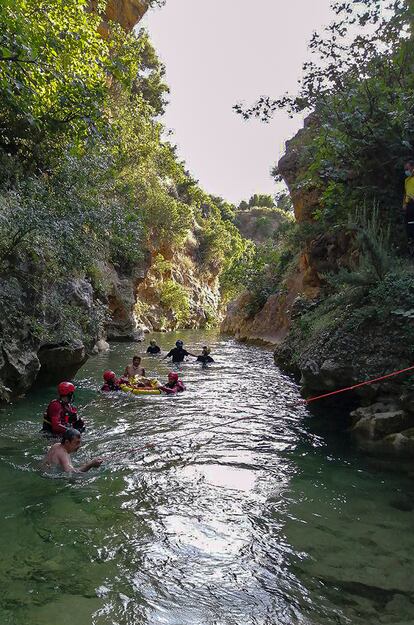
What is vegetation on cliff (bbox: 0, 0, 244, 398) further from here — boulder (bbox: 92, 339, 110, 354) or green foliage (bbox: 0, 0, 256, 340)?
boulder (bbox: 92, 339, 110, 354)

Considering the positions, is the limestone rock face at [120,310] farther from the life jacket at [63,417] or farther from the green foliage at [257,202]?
the green foliage at [257,202]

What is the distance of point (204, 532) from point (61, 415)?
3643 mm

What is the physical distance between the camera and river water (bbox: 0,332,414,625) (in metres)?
3.28

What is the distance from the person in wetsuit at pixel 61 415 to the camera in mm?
7051

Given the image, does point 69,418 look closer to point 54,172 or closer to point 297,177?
point 54,172

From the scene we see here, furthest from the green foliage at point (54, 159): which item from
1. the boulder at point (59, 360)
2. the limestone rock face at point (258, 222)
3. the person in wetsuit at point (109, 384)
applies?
the limestone rock face at point (258, 222)

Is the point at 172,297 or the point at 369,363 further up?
the point at 172,297

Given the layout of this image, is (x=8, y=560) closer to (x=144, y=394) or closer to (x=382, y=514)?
(x=382, y=514)

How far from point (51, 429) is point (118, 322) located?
20.8 m

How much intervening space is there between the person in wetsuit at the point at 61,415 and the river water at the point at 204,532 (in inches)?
14.6

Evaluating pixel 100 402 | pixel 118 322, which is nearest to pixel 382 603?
pixel 100 402

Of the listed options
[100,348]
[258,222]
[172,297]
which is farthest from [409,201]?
[258,222]

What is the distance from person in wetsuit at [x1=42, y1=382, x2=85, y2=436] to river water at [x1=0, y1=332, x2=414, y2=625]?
37 cm

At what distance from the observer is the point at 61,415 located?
7.17 m
